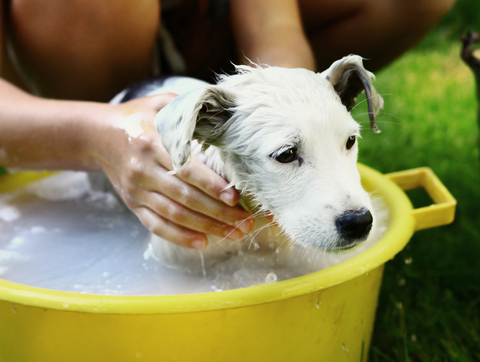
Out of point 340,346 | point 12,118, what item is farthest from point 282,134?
point 12,118

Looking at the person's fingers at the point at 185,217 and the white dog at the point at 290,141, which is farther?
the person's fingers at the point at 185,217

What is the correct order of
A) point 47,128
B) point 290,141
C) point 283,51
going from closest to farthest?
point 290,141
point 47,128
point 283,51

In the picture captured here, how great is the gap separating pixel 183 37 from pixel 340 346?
166 centimetres

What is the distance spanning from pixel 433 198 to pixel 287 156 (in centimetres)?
82

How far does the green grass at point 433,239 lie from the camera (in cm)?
177

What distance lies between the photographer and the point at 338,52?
8.14ft

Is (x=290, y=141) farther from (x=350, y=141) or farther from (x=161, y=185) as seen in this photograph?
(x=161, y=185)

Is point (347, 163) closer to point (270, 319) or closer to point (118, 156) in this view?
point (270, 319)

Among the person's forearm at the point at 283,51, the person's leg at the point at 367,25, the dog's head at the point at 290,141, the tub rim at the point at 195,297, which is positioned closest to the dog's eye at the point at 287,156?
the dog's head at the point at 290,141

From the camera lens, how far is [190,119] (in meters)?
1.12

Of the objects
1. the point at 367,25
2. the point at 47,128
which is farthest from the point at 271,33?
the point at 47,128

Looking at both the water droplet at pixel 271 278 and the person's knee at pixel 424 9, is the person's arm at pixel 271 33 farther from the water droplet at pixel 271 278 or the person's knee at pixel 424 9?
the water droplet at pixel 271 278

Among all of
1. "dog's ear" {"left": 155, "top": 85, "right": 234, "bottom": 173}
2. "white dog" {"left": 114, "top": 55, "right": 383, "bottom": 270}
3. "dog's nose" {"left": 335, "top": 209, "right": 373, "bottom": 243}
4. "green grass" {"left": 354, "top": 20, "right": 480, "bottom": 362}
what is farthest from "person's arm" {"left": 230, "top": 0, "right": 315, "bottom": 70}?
"dog's nose" {"left": 335, "top": 209, "right": 373, "bottom": 243}

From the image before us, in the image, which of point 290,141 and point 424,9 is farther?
point 424,9
